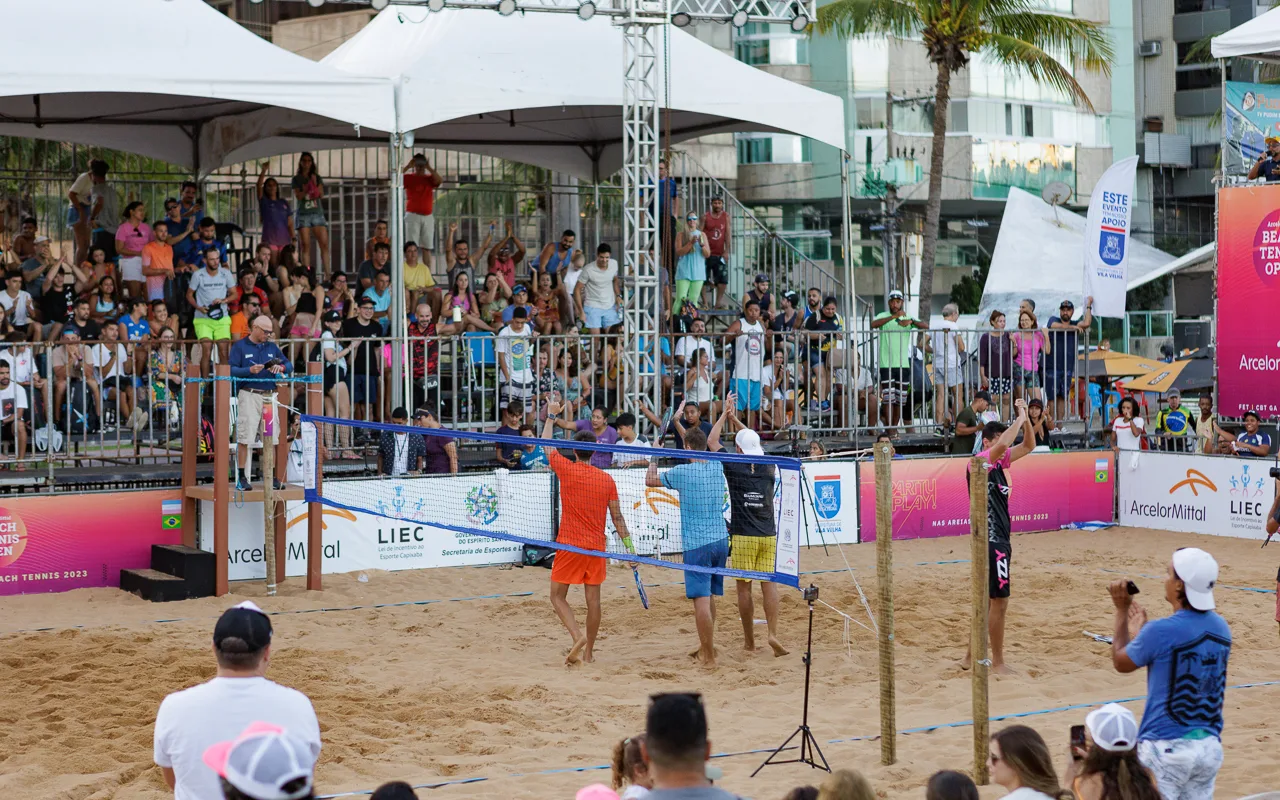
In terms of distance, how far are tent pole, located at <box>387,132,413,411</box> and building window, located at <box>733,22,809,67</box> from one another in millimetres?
26397

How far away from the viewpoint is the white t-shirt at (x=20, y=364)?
44.7 feet

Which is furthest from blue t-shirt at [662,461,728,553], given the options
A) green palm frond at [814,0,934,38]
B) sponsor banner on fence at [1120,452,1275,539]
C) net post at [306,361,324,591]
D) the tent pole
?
green palm frond at [814,0,934,38]

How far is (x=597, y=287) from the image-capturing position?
715 inches

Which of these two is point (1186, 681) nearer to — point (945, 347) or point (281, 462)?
point (281, 462)

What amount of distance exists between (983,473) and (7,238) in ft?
49.1

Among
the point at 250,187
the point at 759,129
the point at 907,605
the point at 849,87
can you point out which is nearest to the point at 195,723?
the point at 907,605

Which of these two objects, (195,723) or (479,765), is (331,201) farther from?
(195,723)

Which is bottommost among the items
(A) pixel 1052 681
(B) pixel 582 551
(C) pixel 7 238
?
(A) pixel 1052 681

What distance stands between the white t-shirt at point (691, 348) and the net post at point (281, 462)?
16.3ft

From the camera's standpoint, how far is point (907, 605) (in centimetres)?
1323

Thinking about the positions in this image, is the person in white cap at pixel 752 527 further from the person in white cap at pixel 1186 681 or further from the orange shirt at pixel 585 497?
the person in white cap at pixel 1186 681

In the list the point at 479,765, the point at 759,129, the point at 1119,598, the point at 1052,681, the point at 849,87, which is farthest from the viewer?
the point at 849,87

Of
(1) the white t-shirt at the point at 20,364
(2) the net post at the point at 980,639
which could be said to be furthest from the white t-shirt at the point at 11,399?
(2) the net post at the point at 980,639

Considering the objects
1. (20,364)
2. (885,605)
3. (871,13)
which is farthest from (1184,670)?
(871,13)
